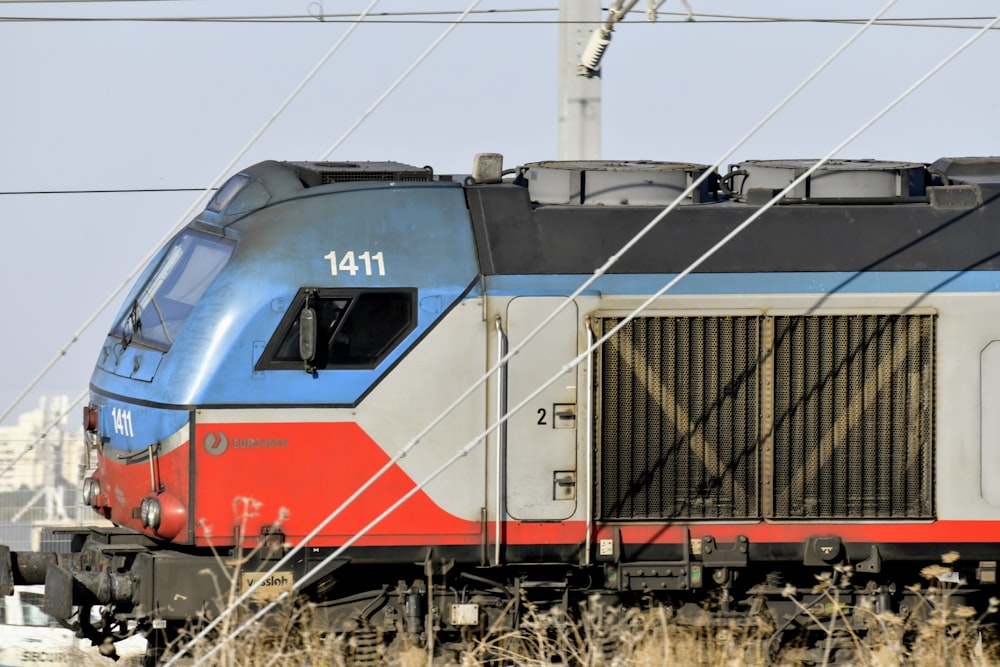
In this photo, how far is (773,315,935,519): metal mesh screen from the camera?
1057 centimetres

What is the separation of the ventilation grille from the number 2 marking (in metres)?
1.64

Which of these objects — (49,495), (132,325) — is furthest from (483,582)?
(49,495)

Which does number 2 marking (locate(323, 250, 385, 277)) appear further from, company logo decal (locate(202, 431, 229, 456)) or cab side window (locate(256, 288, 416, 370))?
company logo decal (locate(202, 431, 229, 456))

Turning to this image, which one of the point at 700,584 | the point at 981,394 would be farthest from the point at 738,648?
the point at 981,394

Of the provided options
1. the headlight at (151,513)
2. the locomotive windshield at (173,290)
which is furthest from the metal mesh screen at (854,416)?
the headlight at (151,513)

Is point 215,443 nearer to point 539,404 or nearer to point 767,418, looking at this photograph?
point 539,404

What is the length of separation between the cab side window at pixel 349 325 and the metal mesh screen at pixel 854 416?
8.75 ft

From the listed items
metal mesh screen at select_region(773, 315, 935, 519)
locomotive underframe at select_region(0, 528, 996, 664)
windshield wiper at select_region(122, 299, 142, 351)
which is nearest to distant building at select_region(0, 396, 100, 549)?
windshield wiper at select_region(122, 299, 142, 351)

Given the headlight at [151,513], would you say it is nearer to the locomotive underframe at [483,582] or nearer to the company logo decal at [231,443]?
the locomotive underframe at [483,582]

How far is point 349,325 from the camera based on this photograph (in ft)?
33.3

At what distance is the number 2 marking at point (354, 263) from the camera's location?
1022 cm

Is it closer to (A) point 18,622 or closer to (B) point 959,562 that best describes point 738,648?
(B) point 959,562

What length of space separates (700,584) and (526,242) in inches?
105

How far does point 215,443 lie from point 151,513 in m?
0.65
